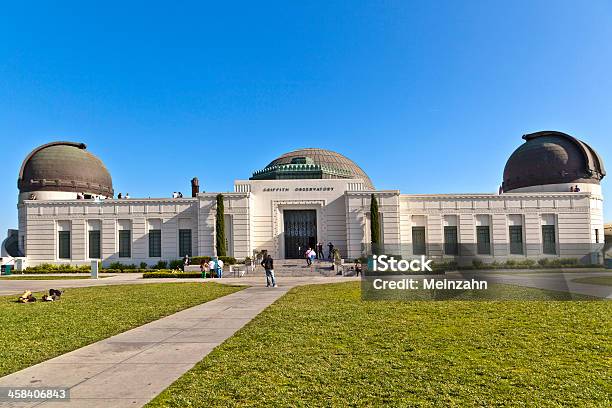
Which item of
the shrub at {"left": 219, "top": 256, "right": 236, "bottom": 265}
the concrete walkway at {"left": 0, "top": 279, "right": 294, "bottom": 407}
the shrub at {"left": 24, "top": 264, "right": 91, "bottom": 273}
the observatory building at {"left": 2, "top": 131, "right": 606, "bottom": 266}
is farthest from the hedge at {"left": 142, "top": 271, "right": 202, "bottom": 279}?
the concrete walkway at {"left": 0, "top": 279, "right": 294, "bottom": 407}

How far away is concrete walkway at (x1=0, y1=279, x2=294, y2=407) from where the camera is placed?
5566 millimetres

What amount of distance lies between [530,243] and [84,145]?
4713 cm

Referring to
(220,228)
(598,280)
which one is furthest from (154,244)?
(598,280)

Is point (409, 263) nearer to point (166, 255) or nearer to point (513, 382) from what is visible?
point (513, 382)

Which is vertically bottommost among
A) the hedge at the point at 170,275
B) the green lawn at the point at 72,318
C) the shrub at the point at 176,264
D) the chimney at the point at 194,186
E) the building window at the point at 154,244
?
the hedge at the point at 170,275

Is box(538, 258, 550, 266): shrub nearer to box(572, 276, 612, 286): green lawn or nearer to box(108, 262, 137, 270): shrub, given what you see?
box(572, 276, 612, 286): green lawn

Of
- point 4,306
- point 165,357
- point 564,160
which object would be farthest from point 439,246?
point 564,160

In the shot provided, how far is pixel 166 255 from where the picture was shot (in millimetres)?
40000

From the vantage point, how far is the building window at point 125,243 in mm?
40344

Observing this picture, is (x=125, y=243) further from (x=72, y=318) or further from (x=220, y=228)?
(x=72, y=318)

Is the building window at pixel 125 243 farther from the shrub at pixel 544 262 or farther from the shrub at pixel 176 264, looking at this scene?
the shrub at pixel 544 262

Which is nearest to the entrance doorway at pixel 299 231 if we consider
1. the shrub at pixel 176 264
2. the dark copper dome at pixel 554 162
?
the shrub at pixel 176 264

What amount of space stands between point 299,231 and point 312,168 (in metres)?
6.64

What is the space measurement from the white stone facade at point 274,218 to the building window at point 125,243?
3.6 inches
